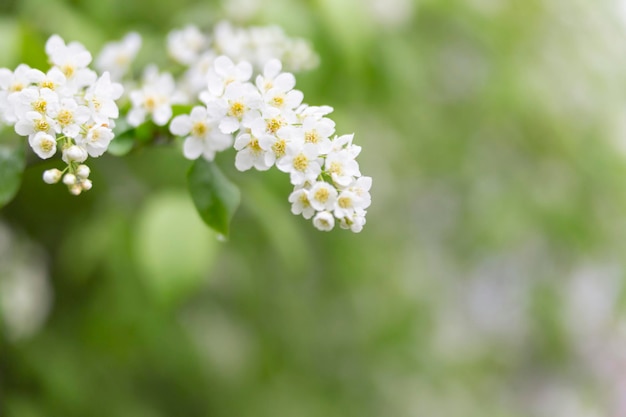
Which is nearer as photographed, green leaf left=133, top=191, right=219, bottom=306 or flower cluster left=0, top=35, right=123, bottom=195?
flower cluster left=0, top=35, right=123, bottom=195

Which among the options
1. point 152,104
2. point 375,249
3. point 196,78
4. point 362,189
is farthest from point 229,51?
point 375,249

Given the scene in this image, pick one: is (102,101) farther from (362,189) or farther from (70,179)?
(362,189)

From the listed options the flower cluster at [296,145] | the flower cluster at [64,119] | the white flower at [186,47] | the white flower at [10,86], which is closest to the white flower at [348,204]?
the flower cluster at [296,145]

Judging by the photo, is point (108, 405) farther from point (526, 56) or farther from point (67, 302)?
point (526, 56)

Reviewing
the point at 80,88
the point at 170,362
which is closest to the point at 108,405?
the point at 170,362

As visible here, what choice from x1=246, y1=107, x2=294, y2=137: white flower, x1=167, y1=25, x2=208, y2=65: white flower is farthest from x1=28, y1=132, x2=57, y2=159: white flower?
x1=167, y1=25, x2=208, y2=65: white flower

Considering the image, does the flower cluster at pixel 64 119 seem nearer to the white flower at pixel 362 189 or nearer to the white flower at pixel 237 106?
the white flower at pixel 237 106

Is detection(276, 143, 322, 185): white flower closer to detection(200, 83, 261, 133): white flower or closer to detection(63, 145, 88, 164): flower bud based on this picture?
detection(200, 83, 261, 133): white flower

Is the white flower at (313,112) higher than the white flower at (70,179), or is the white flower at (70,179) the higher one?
the white flower at (313,112)
